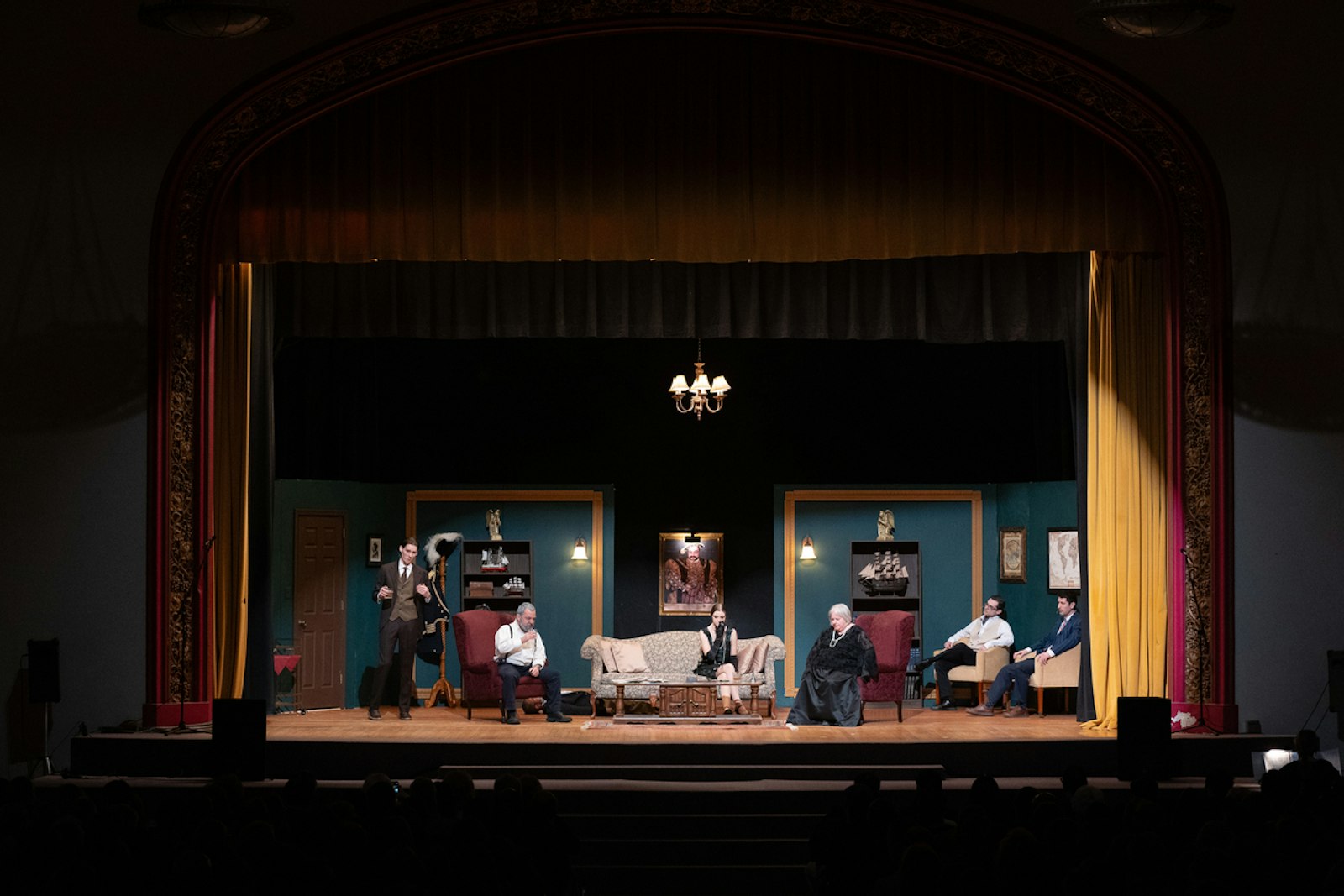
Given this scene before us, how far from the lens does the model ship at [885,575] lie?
47.8 feet

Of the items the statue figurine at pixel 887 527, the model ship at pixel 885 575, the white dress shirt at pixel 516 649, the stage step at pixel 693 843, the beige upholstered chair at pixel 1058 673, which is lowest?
the stage step at pixel 693 843

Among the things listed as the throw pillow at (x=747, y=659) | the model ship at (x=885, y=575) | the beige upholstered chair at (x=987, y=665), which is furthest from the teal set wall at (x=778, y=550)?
the throw pillow at (x=747, y=659)

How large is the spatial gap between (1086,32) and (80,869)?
8.33 m

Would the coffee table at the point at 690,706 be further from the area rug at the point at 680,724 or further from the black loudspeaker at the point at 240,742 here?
the black loudspeaker at the point at 240,742

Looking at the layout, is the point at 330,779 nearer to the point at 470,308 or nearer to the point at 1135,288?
the point at 470,308

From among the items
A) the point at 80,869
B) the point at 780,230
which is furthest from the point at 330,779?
the point at 80,869

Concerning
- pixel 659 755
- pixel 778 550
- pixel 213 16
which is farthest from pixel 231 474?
pixel 778 550

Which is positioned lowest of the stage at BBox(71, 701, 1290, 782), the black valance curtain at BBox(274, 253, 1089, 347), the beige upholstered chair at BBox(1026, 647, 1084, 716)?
the stage at BBox(71, 701, 1290, 782)

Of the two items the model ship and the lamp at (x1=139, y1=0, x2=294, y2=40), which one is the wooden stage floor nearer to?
the model ship

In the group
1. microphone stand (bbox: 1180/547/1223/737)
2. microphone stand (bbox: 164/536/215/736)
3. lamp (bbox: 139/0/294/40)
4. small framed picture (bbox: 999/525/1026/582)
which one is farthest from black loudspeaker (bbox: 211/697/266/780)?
small framed picture (bbox: 999/525/1026/582)

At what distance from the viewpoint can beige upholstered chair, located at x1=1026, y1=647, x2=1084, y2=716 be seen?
12617 mm

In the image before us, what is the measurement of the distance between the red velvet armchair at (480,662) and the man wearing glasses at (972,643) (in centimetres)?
337

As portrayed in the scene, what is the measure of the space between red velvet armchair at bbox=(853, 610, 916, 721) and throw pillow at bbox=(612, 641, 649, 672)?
6.56ft

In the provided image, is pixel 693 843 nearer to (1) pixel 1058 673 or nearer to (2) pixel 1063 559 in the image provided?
(1) pixel 1058 673
